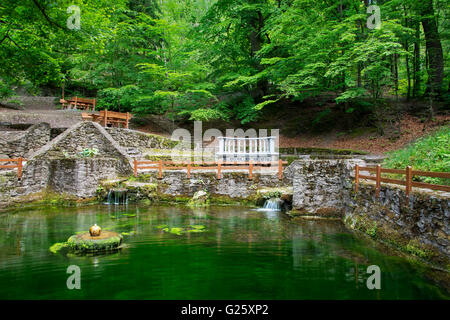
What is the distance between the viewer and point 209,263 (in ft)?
A: 17.9

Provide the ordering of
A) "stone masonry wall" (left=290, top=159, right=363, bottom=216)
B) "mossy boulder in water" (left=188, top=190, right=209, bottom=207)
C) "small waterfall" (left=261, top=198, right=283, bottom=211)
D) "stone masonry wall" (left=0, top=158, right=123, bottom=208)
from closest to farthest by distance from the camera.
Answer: "stone masonry wall" (left=290, top=159, right=363, bottom=216), "small waterfall" (left=261, top=198, right=283, bottom=211), "stone masonry wall" (left=0, top=158, right=123, bottom=208), "mossy boulder in water" (left=188, top=190, right=209, bottom=207)

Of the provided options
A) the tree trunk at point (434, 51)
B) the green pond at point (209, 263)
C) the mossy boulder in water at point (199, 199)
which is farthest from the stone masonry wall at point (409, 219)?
the tree trunk at point (434, 51)

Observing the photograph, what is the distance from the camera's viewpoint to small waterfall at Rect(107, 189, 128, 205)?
11516 millimetres

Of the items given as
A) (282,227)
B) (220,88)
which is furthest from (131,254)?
(220,88)

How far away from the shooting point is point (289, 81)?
623 inches

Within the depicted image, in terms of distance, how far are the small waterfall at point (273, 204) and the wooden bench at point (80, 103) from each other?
15.2 meters

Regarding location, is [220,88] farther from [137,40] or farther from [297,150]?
[297,150]

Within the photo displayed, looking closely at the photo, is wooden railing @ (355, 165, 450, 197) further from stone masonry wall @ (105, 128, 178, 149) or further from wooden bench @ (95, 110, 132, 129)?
wooden bench @ (95, 110, 132, 129)

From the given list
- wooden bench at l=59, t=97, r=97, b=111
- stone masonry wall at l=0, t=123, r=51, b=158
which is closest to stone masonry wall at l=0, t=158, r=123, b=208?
stone masonry wall at l=0, t=123, r=51, b=158

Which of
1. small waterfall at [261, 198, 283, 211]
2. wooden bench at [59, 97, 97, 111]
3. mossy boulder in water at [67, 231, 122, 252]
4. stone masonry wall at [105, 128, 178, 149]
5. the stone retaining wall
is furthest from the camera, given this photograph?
wooden bench at [59, 97, 97, 111]

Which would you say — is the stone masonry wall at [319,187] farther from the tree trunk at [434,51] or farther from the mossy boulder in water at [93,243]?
the tree trunk at [434,51]

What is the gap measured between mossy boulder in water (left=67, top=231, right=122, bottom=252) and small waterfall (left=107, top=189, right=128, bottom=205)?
5206 mm

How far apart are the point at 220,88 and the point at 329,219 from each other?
15011 millimetres
